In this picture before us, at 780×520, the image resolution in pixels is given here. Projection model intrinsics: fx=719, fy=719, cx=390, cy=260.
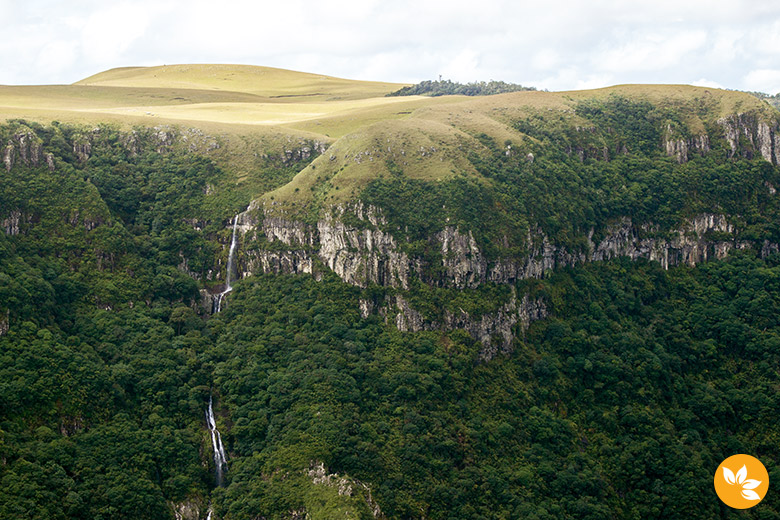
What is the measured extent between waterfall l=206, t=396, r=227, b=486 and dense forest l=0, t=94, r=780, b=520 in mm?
974

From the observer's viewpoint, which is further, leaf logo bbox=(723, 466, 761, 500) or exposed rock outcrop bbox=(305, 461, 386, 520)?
leaf logo bbox=(723, 466, 761, 500)

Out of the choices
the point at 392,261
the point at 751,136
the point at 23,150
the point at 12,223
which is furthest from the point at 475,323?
the point at 751,136

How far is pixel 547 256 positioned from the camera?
115 m

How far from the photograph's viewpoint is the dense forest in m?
79.2

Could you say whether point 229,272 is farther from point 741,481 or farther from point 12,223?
point 741,481

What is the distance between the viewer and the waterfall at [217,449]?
84625 millimetres

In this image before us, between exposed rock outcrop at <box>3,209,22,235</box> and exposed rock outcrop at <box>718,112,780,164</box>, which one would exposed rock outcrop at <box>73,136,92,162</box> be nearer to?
exposed rock outcrop at <box>3,209,22,235</box>

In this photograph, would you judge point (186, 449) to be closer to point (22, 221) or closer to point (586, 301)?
point (22, 221)

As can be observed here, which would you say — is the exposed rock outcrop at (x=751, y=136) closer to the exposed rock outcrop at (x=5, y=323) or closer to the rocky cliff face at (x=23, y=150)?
the rocky cliff face at (x=23, y=150)

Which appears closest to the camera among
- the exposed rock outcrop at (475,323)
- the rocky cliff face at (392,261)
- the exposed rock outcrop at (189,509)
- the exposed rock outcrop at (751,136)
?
the exposed rock outcrop at (189,509)

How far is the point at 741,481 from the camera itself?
312 feet

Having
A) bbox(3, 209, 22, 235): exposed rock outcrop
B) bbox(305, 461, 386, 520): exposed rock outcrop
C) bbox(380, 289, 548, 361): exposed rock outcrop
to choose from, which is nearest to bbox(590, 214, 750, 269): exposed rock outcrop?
bbox(380, 289, 548, 361): exposed rock outcrop

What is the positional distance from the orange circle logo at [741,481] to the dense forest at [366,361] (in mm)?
1335

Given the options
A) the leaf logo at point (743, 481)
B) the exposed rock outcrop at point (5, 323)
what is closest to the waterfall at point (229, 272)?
the exposed rock outcrop at point (5, 323)
